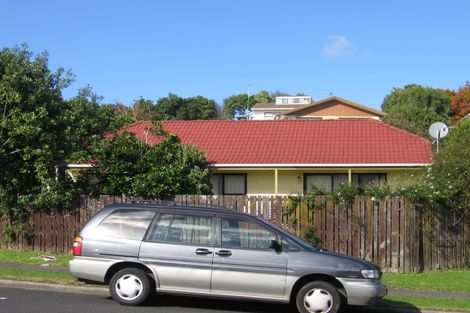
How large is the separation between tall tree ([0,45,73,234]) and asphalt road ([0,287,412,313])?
4648 millimetres

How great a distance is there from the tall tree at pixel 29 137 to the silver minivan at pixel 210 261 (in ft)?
18.6

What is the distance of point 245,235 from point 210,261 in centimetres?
65

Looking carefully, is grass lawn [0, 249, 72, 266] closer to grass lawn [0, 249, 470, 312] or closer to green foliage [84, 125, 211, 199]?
grass lawn [0, 249, 470, 312]

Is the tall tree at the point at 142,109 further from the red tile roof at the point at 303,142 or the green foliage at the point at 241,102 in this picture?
the green foliage at the point at 241,102

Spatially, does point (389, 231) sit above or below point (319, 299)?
above

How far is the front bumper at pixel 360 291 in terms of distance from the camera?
8.62 meters

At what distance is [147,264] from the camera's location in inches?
355

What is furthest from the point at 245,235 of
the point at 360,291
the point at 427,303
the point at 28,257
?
the point at 28,257

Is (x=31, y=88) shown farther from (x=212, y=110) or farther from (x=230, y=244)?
(x=212, y=110)

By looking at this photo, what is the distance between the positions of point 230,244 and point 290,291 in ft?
3.66

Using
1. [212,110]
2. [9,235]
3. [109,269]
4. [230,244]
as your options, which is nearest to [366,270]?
[230,244]

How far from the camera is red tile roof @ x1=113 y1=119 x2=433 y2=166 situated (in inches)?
839

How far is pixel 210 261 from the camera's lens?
8852 millimetres

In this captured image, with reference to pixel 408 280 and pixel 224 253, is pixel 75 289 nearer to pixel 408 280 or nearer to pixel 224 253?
pixel 224 253
